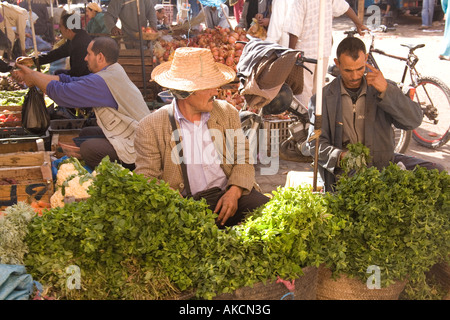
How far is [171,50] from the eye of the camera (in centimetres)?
724

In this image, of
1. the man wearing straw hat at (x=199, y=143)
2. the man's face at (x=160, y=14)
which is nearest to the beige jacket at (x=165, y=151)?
the man wearing straw hat at (x=199, y=143)

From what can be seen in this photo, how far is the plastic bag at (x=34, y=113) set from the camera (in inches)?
182

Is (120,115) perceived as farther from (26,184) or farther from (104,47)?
(26,184)

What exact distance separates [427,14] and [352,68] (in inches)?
493

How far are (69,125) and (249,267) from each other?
3.51 metres

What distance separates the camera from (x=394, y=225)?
100 inches

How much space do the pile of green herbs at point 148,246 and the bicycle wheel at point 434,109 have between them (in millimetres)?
4040

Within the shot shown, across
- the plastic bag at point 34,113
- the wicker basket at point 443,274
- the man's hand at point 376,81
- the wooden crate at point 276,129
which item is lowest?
the wooden crate at point 276,129

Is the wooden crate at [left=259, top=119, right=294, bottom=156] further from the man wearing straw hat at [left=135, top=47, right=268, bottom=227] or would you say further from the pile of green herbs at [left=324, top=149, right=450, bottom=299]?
the pile of green herbs at [left=324, top=149, right=450, bottom=299]

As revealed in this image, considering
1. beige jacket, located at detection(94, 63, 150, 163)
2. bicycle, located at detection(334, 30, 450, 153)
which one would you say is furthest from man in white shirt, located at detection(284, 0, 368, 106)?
beige jacket, located at detection(94, 63, 150, 163)

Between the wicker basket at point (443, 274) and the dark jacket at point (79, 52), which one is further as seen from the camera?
the dark jacket at point (79, 52)

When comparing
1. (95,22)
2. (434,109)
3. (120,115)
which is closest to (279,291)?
(120,115)

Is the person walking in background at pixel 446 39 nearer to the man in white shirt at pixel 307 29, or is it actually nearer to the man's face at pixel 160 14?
the man in white shirt at pixel 307 29
